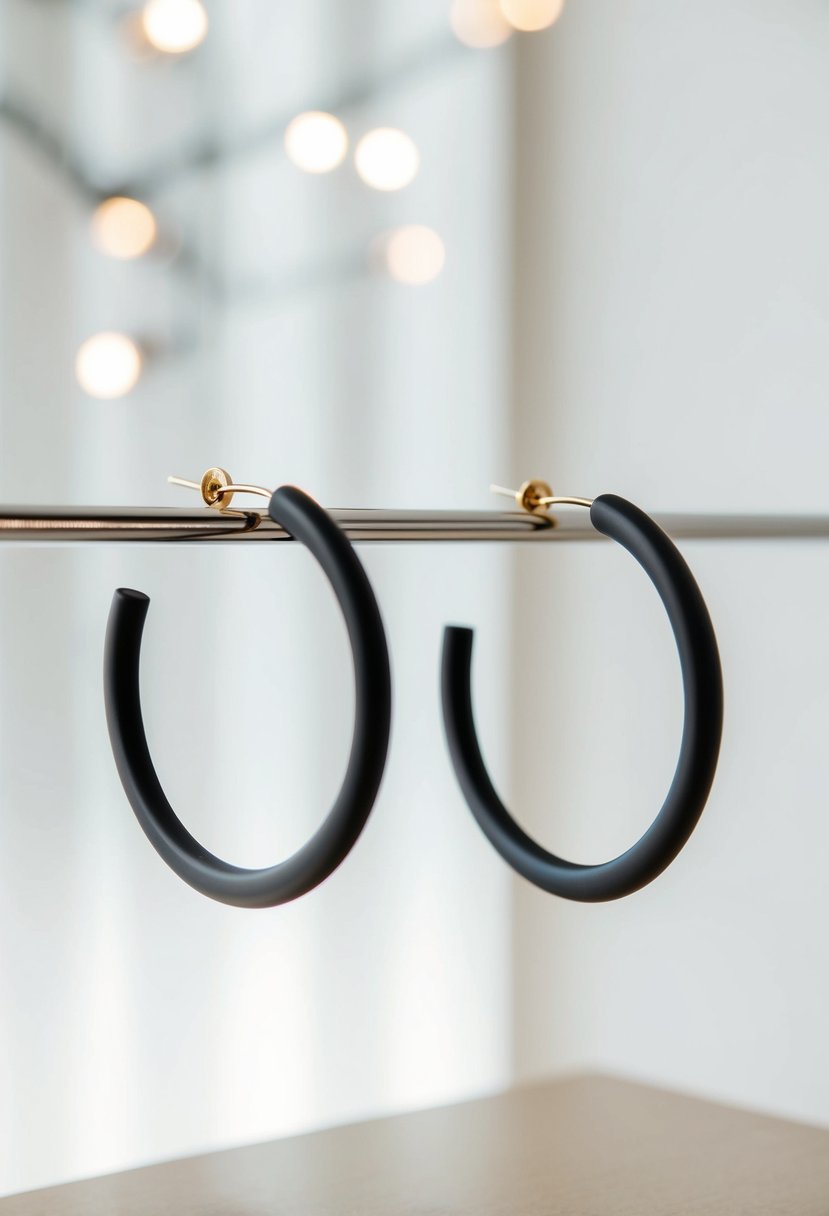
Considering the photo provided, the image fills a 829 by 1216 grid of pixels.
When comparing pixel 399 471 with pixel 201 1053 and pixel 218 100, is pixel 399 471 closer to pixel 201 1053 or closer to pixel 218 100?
pixel 218 100

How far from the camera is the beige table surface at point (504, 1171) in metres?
0.64

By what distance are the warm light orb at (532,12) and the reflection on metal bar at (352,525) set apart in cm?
88

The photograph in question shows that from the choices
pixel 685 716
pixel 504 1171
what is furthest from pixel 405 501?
pixel 685 716

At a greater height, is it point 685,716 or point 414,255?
point 414,255

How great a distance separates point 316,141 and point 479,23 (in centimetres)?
24

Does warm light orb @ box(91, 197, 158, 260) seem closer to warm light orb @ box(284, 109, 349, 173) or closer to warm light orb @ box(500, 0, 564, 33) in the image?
warm light orb @ box(284, 109, 349, 173)

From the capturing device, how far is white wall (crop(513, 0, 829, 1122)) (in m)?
1.12

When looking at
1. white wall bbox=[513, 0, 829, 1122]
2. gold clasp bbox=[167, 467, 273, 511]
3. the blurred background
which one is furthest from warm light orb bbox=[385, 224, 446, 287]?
gold clasp bbox=[167, 467, 273, 511]

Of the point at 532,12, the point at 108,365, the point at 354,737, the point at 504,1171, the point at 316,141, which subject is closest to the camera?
the point at 354,737

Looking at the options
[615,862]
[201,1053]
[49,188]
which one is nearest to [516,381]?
[49,188]

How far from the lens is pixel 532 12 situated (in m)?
1.40

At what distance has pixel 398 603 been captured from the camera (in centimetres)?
137

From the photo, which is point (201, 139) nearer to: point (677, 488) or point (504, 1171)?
point (677, 488)

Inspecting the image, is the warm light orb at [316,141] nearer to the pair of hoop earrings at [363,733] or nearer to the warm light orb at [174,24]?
the warm light orb at [174,24]
